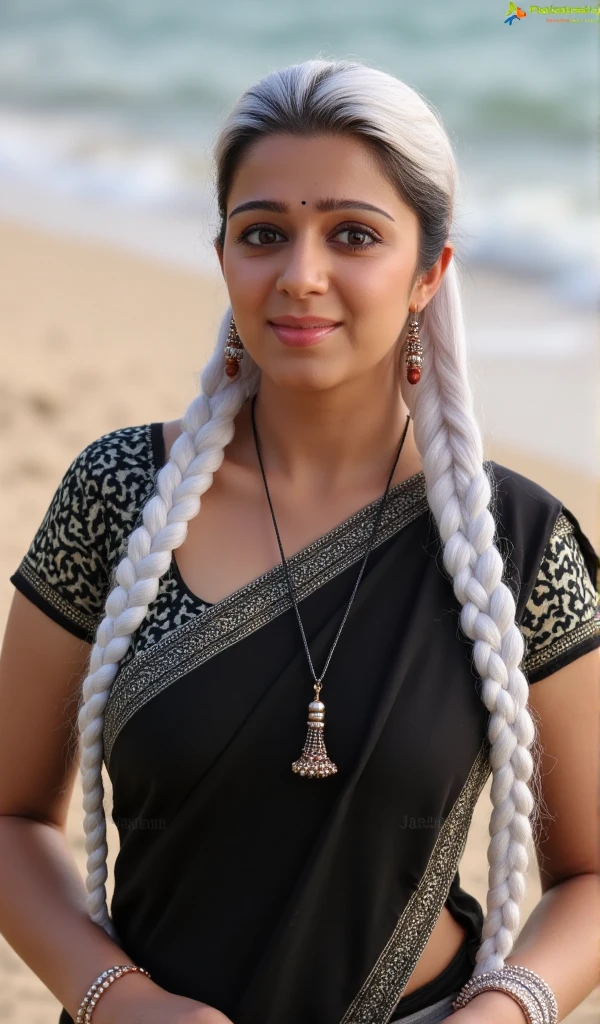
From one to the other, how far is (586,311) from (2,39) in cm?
1231

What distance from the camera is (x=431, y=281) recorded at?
2320mm

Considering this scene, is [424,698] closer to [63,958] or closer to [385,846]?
[385,846]

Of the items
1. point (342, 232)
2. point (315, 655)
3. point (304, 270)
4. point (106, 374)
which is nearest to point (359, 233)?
point (342, 232)

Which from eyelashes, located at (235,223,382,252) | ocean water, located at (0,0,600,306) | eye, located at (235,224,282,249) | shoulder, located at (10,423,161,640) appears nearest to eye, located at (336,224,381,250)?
eyelashes, located at (235,223,382,252)

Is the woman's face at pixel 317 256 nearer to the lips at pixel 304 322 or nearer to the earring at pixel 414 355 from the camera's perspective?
the lips at pixel 304 322

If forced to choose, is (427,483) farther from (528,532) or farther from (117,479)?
(117,479)

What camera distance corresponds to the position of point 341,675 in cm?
210

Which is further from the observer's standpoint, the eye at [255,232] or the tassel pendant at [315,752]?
the eye at [255,232]

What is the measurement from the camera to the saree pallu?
80.4 inches

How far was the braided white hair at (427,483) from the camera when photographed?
2115 millimetres

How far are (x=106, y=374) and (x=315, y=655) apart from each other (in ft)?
19.1

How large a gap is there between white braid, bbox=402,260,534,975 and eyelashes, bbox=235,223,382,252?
0.27 metres

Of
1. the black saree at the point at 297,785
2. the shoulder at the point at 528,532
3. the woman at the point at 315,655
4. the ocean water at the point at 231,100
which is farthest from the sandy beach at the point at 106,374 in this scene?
the shoulder at the point at 528,532

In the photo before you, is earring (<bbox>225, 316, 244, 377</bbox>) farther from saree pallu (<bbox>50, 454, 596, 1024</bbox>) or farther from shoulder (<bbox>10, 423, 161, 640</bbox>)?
saree pallu (<bbox>50, 454, 596, 1024</bbox>)
